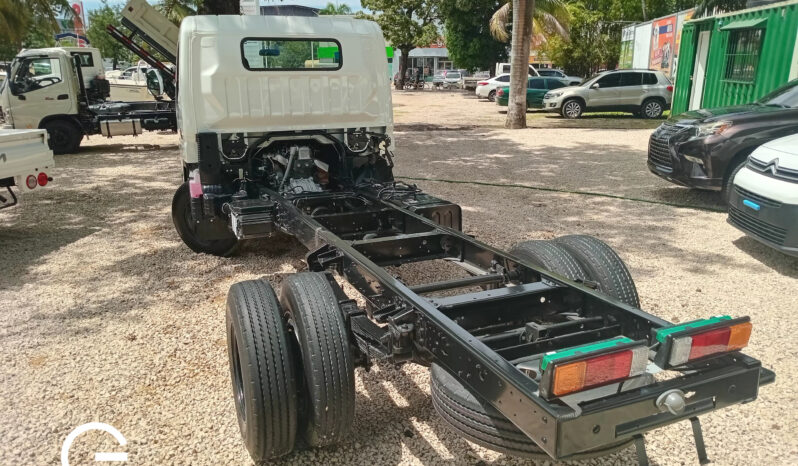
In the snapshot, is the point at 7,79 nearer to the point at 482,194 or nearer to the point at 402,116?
the point at 482,194

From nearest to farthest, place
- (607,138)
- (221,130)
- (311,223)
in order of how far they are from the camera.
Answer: (311,223) < (221,130) < (607,138)

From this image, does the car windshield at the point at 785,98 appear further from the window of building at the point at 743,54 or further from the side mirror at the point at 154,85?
the side mirror at the point at 154,85

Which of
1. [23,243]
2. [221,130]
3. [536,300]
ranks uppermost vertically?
[221,130]

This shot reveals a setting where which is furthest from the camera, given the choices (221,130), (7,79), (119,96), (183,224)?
(119,96)

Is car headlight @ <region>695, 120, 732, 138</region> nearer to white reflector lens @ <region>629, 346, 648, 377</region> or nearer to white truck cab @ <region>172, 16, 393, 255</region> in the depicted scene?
white truck cab @ <region>172, 16, 393, 255</region>

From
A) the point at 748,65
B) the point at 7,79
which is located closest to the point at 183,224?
the point at 7,79

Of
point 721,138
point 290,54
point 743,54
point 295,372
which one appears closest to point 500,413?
point 295,372

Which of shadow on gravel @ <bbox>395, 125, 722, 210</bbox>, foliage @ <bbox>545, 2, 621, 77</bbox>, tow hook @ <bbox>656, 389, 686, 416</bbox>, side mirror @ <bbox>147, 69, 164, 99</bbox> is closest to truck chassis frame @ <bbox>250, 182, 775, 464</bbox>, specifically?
tow hook @ <bbox>656, 389, 686, 416</bbox>

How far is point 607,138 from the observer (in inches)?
571

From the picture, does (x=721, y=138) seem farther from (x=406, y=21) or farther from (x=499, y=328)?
(x=406, y=21)

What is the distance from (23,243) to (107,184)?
333 centimetres

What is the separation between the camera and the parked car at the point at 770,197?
5.07 metres

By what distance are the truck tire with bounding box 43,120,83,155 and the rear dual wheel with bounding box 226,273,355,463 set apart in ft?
40.2

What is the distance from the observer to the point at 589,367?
74.3 inches
